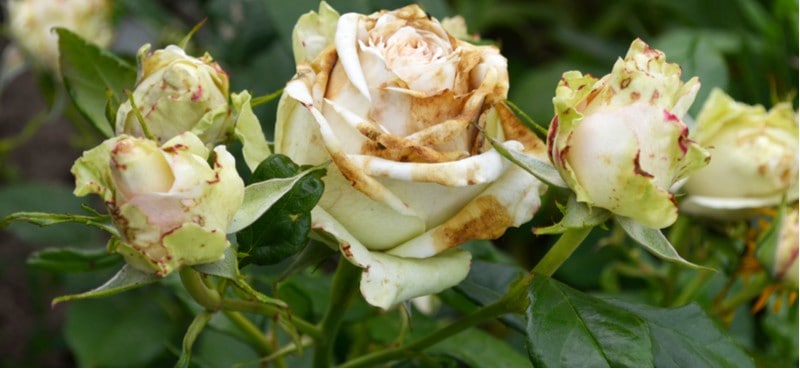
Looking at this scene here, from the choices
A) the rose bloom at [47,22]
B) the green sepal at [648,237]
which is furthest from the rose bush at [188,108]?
the rose bloom at [47,22]

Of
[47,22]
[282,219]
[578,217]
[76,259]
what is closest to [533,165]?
[578,217]

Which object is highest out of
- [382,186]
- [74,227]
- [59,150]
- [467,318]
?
[382,186]

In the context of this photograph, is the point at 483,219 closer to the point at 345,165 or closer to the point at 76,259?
the point at 345,165

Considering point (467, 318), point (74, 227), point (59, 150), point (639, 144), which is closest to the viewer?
point (639, 144)

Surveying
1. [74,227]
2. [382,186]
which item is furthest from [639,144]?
[74,227]

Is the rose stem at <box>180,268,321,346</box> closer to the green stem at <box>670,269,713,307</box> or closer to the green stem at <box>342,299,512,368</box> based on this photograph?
the green stem at <box>342,299,512,368</box>

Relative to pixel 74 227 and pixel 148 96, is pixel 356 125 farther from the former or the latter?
pixel 74 227
